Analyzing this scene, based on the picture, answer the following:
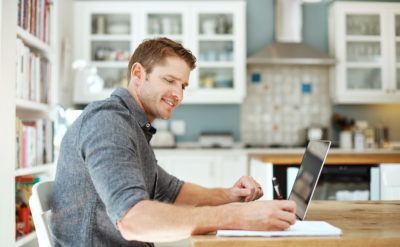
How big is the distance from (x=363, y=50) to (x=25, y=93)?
3.58 meters

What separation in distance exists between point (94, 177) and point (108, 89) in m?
4.04

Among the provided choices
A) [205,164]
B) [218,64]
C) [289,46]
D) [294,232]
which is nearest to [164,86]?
[294,232]

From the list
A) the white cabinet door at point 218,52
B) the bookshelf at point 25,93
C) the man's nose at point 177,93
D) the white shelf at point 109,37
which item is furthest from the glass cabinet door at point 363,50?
the man's nose at point 177,93

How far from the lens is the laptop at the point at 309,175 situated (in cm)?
137

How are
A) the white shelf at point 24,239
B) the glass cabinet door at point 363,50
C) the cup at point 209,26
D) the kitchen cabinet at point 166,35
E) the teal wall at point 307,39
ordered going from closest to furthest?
the white shelf at point 24,239, the kitchen cabinet at point 166,35, the cup at point 209,26, the glass cabinet door at point 363,50, the teal wall at point 307,39

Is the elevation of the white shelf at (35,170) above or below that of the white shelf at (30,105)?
below

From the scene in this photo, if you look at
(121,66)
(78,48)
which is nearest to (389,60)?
(121,66)

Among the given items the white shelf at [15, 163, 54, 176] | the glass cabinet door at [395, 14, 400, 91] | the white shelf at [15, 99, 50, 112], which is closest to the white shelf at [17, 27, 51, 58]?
the white shelf at [15, 99, 50, 112]

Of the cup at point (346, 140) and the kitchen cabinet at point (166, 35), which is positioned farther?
the cup at point (346, 140)

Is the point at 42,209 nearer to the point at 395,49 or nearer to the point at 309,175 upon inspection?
the point at 309,175

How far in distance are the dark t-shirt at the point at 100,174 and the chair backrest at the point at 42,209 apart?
23 mm

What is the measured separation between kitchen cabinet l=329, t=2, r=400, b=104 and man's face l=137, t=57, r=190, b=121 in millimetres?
4021

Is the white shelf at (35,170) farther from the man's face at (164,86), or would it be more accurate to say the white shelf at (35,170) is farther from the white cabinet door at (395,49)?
the white cabinet door at (395,49)

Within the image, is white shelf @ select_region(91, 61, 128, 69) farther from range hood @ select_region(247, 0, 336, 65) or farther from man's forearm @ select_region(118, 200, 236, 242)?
man's forearm @ select_region(118, 200, 236, 242)
